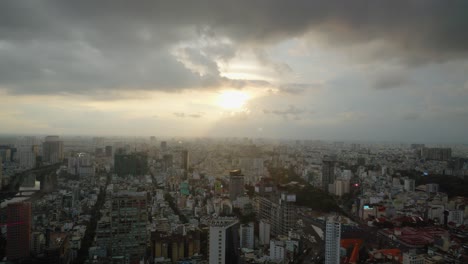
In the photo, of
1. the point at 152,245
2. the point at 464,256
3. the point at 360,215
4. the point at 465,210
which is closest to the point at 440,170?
the point at 465,210

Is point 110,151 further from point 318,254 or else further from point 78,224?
point 318,254

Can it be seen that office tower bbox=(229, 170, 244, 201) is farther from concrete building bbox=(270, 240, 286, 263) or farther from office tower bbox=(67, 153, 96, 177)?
office tower bbox=(67, 153, 96, 177)

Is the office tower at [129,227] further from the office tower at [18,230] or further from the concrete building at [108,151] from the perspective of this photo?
the concrete building at [108,151]

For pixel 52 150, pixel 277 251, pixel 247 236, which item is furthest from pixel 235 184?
pixel 52 150

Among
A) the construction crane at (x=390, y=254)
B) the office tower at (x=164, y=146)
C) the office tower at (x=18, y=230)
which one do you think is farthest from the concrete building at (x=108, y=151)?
the construction crane at (x=390, y=254)

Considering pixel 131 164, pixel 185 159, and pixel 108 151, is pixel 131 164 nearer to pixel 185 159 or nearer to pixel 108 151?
pixel 108 151
